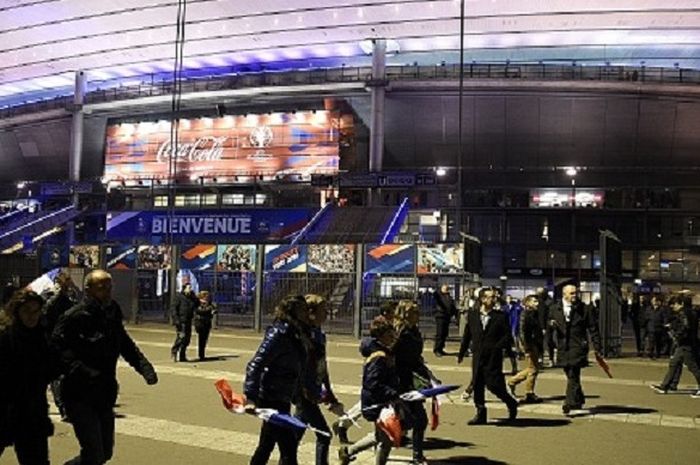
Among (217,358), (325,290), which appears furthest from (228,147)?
(217,358)

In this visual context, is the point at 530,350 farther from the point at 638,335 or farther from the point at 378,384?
the point at 638,335

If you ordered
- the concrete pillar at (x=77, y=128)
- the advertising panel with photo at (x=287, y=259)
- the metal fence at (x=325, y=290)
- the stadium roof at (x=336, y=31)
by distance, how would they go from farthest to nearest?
the concrete pillar at (x=77, y=128), the stadium roof at (x=336, y=31), the advertising panel with photo at (x=287, y=259), the metal fence at (x=325, y=290)

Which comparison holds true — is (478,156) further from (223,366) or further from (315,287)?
(223,366)

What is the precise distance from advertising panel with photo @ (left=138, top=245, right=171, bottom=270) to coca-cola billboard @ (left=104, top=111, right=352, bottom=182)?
45.7 feet

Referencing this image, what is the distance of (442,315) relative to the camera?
62.7 ft

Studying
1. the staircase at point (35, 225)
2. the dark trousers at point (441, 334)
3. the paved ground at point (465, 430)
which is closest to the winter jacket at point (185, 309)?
the paved ground at point (465, 430)

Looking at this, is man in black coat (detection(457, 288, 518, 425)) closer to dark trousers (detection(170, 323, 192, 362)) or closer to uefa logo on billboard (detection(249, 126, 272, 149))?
dark trousers (detection(170, 323, 192, 362))

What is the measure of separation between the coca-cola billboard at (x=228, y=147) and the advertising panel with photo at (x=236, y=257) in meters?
15.9

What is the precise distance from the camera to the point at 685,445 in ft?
27.2

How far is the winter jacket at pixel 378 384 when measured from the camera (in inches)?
241

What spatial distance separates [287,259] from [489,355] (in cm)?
1498

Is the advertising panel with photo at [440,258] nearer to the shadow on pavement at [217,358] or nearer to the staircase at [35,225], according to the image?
the shadow on pavement at [217,358]

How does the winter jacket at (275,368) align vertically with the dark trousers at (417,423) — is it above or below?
above

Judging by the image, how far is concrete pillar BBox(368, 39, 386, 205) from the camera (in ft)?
129
